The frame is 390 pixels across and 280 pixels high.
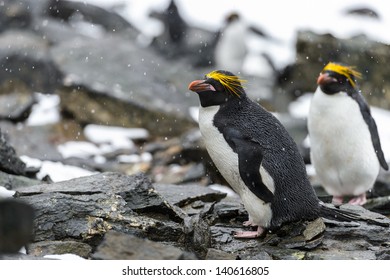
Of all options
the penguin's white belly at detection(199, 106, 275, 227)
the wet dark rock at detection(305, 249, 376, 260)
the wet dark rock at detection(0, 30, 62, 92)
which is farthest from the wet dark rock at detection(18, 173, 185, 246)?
the wet dark rock at detection(0, 30, 62, 92)

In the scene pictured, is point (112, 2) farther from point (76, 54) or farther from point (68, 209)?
point (68, 209)

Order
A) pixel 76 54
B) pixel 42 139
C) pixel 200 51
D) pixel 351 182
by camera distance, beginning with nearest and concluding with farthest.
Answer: pixel 351 182 → pixel 42 139 → pixel 76 54 → pixel 200 51

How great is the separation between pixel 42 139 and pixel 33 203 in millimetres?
4916

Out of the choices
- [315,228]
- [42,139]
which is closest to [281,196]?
[315,228]

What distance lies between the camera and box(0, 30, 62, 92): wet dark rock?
1059 centimetres

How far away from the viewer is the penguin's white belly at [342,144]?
593cm

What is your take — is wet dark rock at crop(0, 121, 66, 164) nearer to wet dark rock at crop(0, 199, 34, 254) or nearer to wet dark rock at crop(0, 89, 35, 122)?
wet dark rock at crop(0, 89, 35, 122)

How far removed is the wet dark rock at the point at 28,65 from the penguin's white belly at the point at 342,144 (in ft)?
16.4

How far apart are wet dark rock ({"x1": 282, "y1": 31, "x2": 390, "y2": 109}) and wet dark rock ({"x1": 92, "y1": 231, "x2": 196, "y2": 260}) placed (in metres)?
7.05

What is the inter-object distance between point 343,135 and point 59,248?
2925 mm

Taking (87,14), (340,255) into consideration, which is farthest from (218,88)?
(87,14)

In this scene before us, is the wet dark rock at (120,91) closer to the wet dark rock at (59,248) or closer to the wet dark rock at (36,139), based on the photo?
the wet dark rock at (36,139)

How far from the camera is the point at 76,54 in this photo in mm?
10844

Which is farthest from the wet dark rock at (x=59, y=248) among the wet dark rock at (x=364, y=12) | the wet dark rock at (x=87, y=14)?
the wet dark rock at (x=87, y=14)
